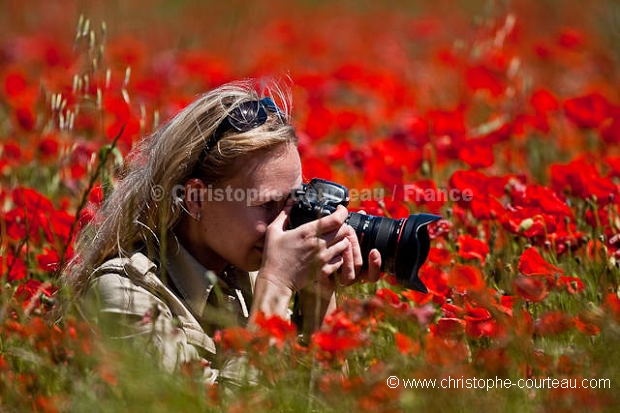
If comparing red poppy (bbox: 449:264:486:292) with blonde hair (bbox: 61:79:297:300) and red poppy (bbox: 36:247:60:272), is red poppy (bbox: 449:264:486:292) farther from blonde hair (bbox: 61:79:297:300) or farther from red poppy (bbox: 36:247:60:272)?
red poppy (bbox: 36:247:60:272)

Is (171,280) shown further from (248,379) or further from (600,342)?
(600,342)

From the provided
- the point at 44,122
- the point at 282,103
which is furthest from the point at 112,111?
the point at 282,103

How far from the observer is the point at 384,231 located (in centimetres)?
235

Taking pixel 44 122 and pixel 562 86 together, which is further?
pixel 562 86

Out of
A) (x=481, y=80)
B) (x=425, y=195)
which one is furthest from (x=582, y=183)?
(x=481, y=80)

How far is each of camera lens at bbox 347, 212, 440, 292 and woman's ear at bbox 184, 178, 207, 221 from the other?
331 millimetres

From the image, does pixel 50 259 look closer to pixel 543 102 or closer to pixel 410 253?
pixel 410 253

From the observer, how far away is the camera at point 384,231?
7.59ft

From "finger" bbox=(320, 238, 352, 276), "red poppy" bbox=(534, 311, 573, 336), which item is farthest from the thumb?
"red poppy" bbox=(534, 311, 573, 336)

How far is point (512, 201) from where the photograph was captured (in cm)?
289

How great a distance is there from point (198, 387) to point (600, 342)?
0.77 m

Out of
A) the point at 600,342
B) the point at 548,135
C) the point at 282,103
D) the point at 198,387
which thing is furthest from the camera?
the point at 548,135

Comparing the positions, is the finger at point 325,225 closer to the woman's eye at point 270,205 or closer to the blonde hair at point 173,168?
the woman's eye at point 270,205

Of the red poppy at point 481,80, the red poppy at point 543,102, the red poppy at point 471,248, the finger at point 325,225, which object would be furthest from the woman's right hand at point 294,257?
the red poppy at point 481,80
